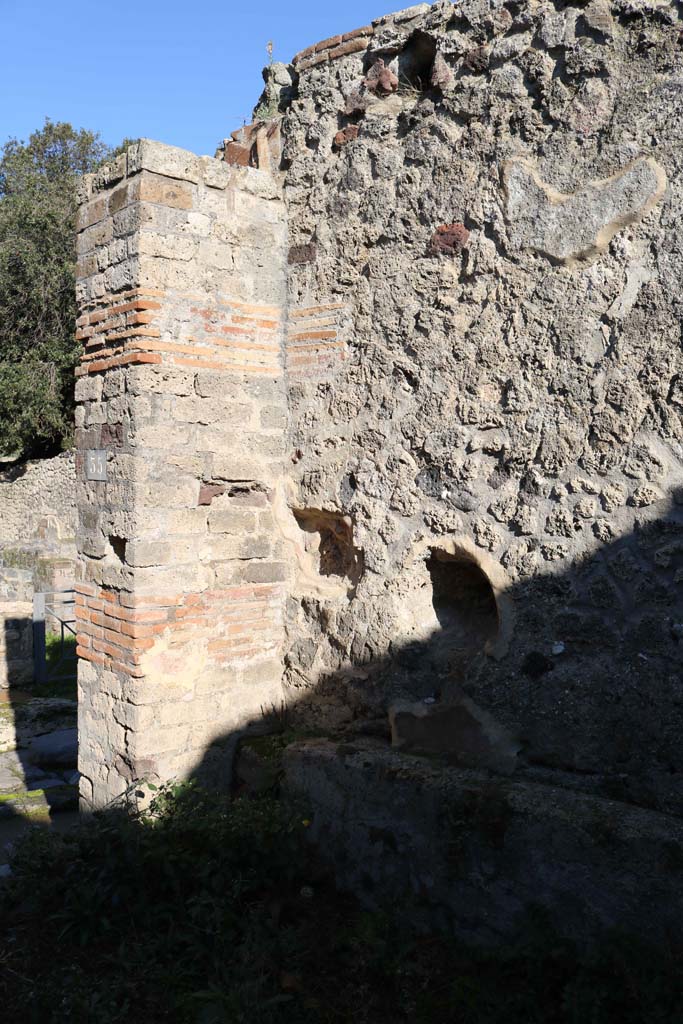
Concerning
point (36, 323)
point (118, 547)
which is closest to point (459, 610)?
point (118, 547)

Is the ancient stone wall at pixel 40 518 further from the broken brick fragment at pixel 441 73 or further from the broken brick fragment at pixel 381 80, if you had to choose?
the broken brick fragment at pixel 441 73

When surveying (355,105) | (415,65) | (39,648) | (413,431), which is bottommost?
(39,648)

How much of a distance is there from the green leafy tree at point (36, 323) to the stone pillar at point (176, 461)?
16465 millimetres

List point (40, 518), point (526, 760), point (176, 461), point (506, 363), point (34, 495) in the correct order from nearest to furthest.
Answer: point (526, 760) < point (506, 363) < point (176, 461) < point (40, 518) < point (34, 495)

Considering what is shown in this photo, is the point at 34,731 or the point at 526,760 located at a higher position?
the point at 526,760

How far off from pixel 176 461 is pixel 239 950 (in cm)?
200

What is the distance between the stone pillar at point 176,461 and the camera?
3.74m

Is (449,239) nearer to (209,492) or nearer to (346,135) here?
(346,135)

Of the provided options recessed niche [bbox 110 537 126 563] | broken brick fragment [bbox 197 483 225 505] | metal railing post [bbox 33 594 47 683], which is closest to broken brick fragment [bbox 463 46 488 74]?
broken brick fragment [bbox 197 483 225 505]

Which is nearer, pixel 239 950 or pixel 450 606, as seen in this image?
pixel 239 950

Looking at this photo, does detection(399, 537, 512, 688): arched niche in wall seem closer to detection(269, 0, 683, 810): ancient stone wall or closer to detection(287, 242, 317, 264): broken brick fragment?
detection(269, 0, 683, 810): ancient stone wall

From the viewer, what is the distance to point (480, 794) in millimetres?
3049

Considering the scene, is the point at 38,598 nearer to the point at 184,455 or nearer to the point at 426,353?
the point at 184,455

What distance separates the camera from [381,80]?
3.74 meters
